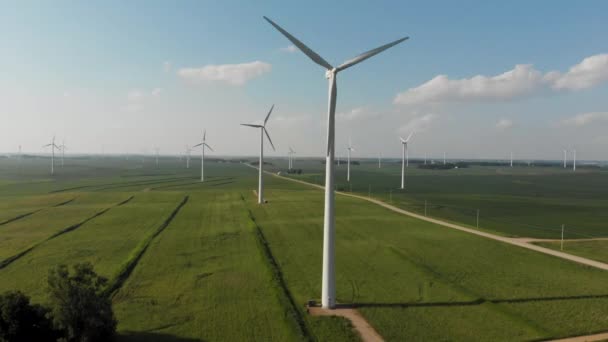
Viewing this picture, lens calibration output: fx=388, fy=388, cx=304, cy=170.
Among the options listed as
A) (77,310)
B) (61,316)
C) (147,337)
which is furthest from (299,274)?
(61,316)

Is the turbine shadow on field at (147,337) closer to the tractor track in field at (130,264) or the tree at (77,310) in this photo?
the tree at (77,310)

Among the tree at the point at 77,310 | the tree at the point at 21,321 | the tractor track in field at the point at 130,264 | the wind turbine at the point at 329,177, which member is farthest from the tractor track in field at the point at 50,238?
the wind turbine at the point at 329,177

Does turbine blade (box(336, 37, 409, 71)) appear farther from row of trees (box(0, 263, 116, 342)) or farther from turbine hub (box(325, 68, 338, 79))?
row of trees (box(0, 263, 116, 342))

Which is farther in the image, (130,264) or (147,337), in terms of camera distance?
(130,264)

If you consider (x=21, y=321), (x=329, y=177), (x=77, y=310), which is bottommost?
(x=21, y=321)

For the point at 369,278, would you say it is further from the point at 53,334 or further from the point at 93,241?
the point at 93,241

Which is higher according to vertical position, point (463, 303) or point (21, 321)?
point (21, 321)

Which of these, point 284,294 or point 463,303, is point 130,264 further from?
point 463,303
